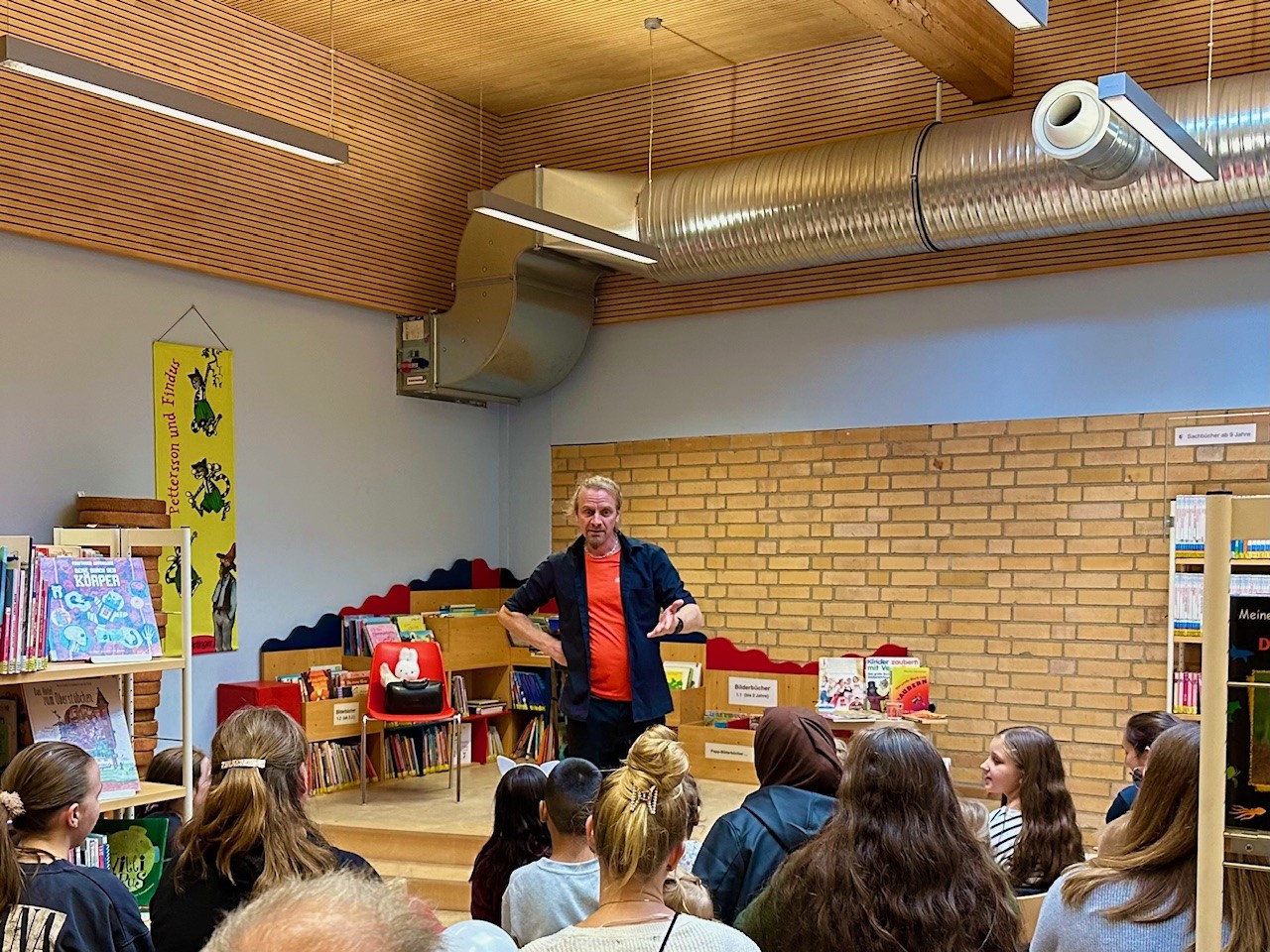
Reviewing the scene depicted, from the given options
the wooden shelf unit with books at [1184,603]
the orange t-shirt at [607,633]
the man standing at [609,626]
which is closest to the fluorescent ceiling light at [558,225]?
the man standing at [609,626]

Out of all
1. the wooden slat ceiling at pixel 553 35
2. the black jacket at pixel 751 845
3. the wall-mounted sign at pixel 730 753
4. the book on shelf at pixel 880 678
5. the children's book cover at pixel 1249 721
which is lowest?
the wall-mounted sign at pixel 730 753

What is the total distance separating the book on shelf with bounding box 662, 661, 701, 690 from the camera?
25.7 ft

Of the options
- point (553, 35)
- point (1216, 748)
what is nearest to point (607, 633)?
point (1216, 748)

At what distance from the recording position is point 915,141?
6.56 metres

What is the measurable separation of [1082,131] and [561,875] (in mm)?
3880

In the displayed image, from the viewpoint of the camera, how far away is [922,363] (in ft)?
23.9

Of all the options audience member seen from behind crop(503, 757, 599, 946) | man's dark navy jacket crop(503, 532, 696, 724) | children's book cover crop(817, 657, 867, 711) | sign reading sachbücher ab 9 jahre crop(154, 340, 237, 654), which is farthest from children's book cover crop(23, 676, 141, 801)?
children's book cover crop(817, 657, 867, 711)

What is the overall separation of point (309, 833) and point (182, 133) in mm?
4941

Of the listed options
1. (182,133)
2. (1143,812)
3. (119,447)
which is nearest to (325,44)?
(182,133)

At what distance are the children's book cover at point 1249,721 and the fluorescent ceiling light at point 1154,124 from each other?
354 cm

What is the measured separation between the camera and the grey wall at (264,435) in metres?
6.09

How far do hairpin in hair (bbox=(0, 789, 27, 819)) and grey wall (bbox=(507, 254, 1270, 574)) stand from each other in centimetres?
543

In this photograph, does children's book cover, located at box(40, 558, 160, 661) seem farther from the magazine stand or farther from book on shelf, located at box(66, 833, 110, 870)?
the magazine stand

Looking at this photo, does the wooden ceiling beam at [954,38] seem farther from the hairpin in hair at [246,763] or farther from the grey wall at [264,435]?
the hairpin in hair at [246,763]
